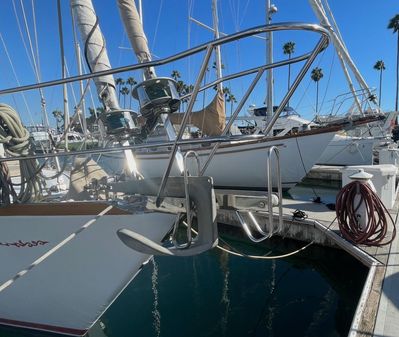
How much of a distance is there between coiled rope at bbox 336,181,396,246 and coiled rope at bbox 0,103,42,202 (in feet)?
14.2

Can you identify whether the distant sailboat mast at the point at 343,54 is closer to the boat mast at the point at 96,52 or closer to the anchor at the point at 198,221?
the boat mast at the point at 96,52

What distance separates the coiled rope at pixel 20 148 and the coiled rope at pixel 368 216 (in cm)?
434

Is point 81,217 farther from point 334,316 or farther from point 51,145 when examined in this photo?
point 334,316

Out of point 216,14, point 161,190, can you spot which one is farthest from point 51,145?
point 216,14

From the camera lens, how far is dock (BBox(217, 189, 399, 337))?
3.01 meters

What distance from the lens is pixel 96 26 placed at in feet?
13.5

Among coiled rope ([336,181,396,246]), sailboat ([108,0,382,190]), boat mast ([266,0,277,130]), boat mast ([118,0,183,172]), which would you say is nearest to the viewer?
boat mast ([118,0,183,172])

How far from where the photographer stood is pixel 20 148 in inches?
133

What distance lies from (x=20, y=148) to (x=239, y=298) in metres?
3.79

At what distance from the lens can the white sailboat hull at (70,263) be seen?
327cm

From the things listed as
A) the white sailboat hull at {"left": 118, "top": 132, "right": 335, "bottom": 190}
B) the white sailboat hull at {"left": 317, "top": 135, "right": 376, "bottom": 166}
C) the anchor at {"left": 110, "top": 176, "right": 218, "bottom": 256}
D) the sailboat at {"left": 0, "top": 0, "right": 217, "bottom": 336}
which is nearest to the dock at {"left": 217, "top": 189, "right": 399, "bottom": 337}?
the anchor at {"left": 110, "top": 176, "right": 218, "bottom": 256}

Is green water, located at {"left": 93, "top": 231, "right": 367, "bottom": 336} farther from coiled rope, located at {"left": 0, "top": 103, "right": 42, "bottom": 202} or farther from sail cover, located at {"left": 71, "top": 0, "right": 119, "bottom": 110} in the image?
sail cover, located at {"left": 71, "top": 0, "right": 119, "bottom": 110}

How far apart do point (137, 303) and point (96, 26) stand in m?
3.93

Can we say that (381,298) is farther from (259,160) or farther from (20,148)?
(259,160)
